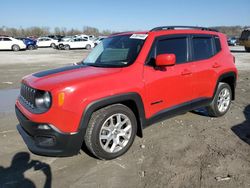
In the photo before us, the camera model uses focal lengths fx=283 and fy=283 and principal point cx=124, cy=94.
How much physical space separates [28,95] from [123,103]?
1392mm

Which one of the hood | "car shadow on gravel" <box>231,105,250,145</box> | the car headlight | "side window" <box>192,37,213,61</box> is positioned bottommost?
"car shadow on gravel" <box>231,105,250,145</box>

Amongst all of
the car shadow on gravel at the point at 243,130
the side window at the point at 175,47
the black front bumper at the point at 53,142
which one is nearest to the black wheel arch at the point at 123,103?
the black front bumper at the point at 53,142

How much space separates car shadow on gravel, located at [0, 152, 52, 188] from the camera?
3519mm

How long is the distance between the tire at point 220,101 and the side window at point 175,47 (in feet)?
4.62

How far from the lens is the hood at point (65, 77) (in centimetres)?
372

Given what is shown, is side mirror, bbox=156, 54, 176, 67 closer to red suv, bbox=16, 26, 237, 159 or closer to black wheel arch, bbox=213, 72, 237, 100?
red suv, bbox=16, 26, 237, 159

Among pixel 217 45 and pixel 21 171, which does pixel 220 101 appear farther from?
pixel 21 171

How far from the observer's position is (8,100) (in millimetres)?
7910

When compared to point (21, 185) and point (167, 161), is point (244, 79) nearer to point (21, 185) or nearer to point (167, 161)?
point (167, 161)

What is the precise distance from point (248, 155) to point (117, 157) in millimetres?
1949

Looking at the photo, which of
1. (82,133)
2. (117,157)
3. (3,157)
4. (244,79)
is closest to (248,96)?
(244,79)

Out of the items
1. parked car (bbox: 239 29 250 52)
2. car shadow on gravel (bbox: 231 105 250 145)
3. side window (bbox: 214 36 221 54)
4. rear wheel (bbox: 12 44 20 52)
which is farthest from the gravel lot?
rear wheel (bbox: 12 44 20 52)

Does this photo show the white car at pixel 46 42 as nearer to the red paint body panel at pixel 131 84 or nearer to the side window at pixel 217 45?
the side window at pixel 217 45

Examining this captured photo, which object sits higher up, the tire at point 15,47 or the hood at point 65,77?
the hood at point 65,77
